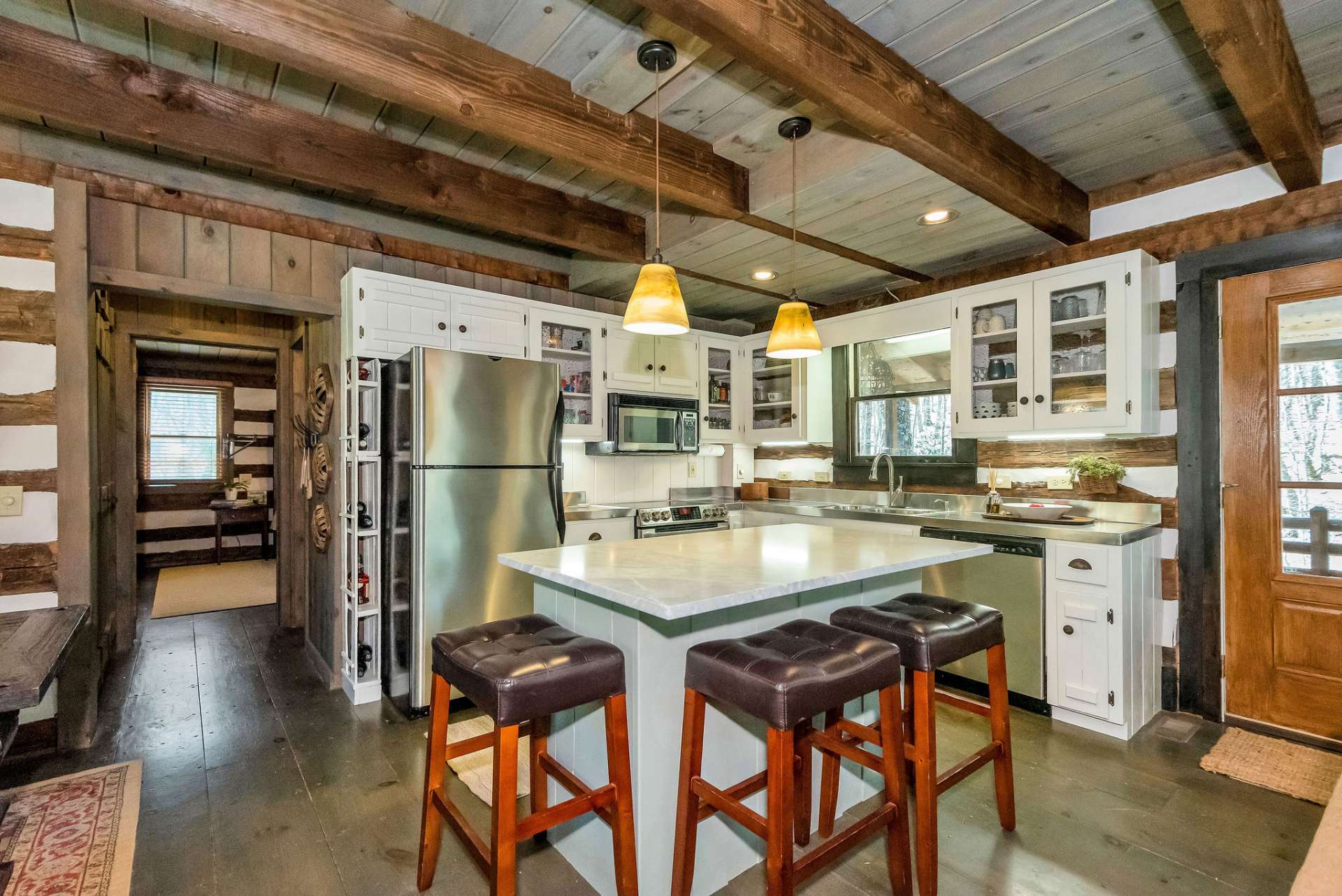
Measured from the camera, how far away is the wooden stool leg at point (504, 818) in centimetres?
148

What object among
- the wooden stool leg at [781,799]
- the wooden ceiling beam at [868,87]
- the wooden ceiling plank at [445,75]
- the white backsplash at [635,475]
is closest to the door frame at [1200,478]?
the wooden ceiling beam at [868,87]

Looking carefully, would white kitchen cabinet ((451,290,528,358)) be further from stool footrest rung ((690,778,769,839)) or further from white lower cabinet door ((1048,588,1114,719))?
white lower cabinet door ((1048,588,1114,719))

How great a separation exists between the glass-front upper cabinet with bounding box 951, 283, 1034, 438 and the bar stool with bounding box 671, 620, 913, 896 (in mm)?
2112

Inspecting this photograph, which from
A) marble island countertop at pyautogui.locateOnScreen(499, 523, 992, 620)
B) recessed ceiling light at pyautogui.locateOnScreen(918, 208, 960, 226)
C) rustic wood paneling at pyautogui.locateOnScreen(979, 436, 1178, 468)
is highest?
recessed ceiling light at pyautogui.locateOnScreen(918, 208, 960, 226)

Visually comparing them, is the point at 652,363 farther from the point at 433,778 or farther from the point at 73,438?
the point at 433,778

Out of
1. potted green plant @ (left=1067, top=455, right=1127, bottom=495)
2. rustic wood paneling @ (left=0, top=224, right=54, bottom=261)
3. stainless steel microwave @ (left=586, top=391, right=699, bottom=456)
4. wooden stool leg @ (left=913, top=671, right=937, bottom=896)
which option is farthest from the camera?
stainless steel microwave @ (left=586, top=391, right=699, bottom=456)

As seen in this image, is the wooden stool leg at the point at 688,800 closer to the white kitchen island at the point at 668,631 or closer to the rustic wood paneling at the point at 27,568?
the white kitchen island at the point at 668,631

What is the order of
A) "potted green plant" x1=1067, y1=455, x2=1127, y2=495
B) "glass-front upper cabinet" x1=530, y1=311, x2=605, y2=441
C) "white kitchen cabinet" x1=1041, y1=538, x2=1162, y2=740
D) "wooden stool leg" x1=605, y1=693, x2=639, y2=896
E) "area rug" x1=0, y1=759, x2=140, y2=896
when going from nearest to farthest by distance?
"wooden stool leg" x1=605, y1=693, x2=639, y2=896, "area rug" x1=0, y1=759, x2=140, y2=896, "white kitchen cabinet" x1=1041, y1=538, x2=1162, y2=740, "potted green plant" x1=1067, y1=455, x2=1127, y2=495, "glass-front upper cabinet" x1=530, y1=311, x2=605, y2=441

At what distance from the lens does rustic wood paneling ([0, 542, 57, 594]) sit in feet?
8.28

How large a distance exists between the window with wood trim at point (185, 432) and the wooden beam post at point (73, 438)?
550 centimetres

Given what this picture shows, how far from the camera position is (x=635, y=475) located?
4703mm

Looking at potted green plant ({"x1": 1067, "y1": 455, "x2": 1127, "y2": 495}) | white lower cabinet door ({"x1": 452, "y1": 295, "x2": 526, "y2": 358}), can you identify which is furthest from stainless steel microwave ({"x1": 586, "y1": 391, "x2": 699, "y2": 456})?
potted green plant ({"x1": 1067, "y1": 455, "x2": 1127, "y2": 495})

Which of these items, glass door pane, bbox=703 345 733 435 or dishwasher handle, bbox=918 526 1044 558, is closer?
dishwasher handle, bbox=918 526 1044 558

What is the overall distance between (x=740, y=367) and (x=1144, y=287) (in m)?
2.61
